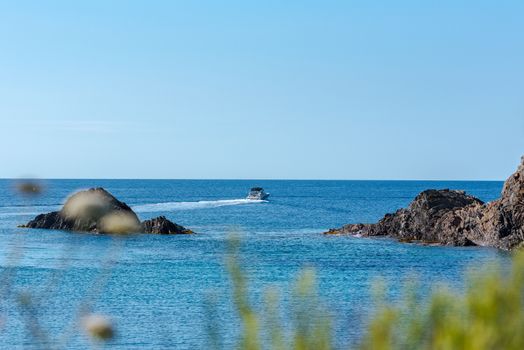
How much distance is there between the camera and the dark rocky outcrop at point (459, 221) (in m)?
56.9

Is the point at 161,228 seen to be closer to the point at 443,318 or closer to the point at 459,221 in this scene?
the point at 459,221

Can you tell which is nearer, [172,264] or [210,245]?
[172,264]

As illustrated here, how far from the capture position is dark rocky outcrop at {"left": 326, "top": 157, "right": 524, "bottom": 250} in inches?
2242

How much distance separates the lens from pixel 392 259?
53406 mm

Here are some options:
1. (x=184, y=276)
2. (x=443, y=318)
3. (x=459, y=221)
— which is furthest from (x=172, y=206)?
(x=443, y=318)

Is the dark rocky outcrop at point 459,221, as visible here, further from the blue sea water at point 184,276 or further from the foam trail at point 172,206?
the foam trail at point 172,206

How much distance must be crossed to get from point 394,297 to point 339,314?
510cm

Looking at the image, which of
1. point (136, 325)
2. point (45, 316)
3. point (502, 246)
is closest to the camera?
point (136, 325)

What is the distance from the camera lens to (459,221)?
6291 cm

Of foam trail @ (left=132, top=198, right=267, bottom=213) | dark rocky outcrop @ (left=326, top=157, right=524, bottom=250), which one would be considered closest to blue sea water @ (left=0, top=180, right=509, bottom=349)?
dark rocky outcrop @ (left=326, top=157, right=524, bottom=250)

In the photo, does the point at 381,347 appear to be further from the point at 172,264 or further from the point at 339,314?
the point at 172,264

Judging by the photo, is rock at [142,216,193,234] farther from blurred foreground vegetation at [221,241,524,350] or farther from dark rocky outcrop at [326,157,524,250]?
blurred foreground vegetation at [221,241,524,350]

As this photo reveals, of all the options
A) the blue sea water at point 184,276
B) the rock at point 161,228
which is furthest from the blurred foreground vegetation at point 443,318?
the rock at point 161,228

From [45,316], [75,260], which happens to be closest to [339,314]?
[45,316]
